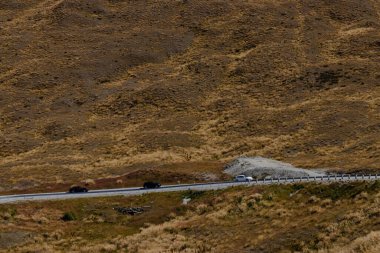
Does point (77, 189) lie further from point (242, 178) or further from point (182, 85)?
point (182, 85)

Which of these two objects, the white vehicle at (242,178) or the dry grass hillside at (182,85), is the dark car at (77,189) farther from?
the white vehicle at (242,178)

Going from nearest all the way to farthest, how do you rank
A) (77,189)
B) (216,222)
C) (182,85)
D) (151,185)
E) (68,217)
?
(216,222)
(68,217)
(151,185)
(77,189)
(182,85)

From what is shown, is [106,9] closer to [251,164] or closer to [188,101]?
[188,101]

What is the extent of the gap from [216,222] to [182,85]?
68958 mm

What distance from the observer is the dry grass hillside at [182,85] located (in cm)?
8100

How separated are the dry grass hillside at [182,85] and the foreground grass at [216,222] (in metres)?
14.5

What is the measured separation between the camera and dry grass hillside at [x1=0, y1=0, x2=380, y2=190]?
8100 centimetres

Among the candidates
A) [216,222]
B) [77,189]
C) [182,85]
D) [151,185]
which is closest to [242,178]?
[151,185]

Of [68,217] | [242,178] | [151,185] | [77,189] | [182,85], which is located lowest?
[182,85]

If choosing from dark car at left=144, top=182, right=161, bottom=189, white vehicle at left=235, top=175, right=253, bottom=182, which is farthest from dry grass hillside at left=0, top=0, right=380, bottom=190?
white vehicle at left=235, top=175, right=253, bottom=182

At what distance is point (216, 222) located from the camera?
42.9 metres

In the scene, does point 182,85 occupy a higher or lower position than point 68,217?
lower

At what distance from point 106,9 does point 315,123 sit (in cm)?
7525

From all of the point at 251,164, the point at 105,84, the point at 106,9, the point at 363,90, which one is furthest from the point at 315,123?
the point at 106,9
